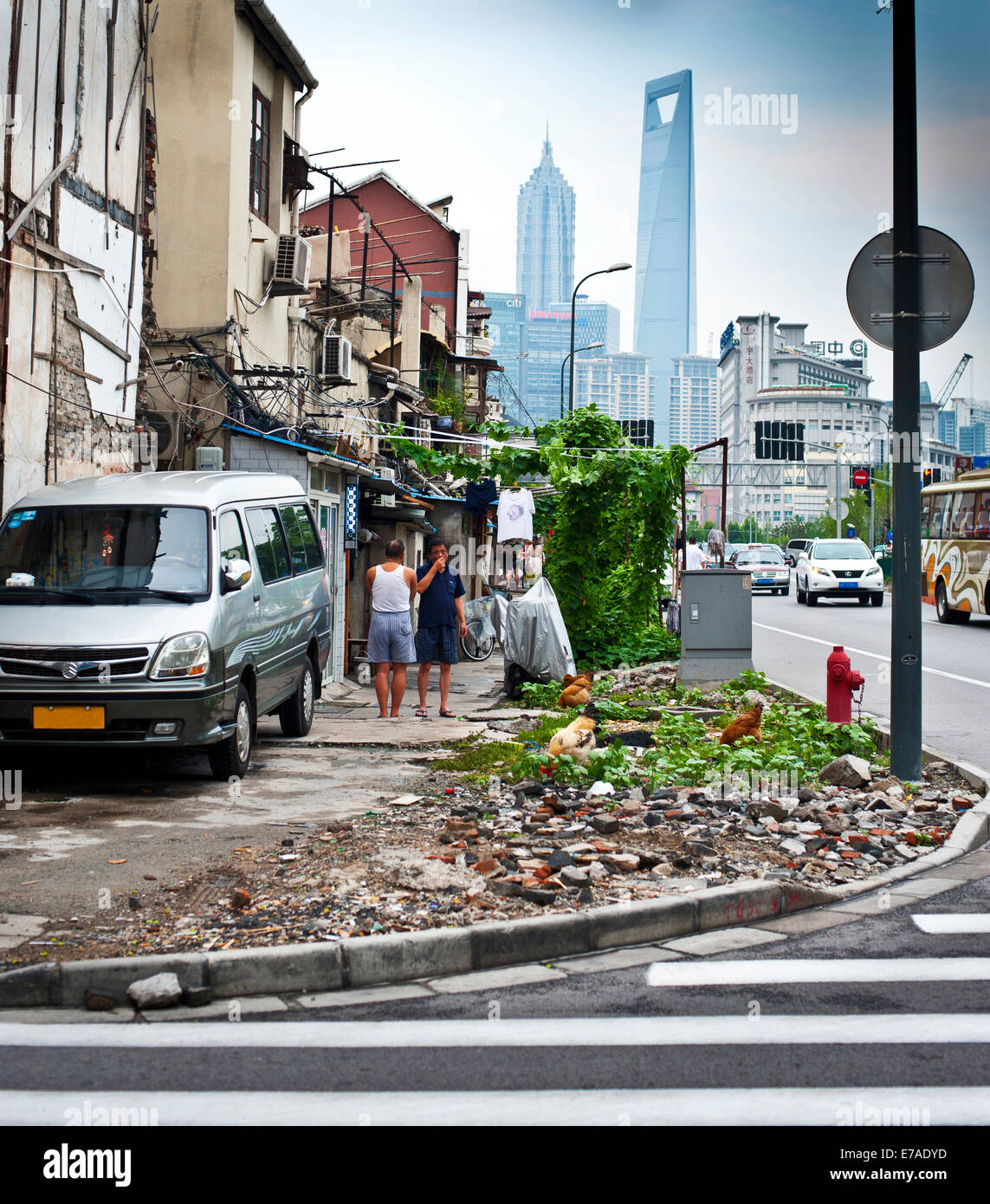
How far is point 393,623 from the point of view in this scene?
13070 millimetres

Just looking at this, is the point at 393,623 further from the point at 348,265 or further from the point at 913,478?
the point at 348,265

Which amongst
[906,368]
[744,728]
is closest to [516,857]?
[744,728]

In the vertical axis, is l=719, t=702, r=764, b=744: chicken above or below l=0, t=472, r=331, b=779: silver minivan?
below

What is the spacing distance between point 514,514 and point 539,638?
5.06 meters

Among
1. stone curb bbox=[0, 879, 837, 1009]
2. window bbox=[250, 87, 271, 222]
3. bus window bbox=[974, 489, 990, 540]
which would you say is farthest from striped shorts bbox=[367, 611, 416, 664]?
bus window bbox=[974, 489, 990, 540]

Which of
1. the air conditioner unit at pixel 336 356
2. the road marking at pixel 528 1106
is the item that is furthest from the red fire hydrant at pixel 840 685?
the air conditioner unit at pixel 336 356

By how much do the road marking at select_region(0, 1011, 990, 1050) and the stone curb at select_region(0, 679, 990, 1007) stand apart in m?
0.29

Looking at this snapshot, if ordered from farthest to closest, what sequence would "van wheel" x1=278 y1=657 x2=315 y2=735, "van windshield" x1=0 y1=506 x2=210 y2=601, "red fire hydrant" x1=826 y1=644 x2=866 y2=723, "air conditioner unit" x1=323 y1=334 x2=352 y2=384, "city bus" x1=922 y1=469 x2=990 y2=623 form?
"city bus" x1=922 y1=469 x2=990 y2=623
"air conditioner unit" x1=323 y1=334 x2=352 y2=384
"van wheel" x1=278 y1=657 x2=315 y2=735
"red fire hydrant" x1=826 y1=644 x2=866 y2=723
"van windshield" x1=0 y1=506 x2=210 y2=601

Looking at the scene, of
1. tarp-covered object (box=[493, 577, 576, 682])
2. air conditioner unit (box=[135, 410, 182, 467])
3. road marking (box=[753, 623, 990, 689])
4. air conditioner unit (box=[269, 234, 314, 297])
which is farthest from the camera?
air conditioner unit (box=[269, 234, 314, 297])

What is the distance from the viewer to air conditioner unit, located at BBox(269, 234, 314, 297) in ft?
56.3

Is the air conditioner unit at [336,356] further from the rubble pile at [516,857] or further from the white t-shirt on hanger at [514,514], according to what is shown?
the rubble pile at [516,857]

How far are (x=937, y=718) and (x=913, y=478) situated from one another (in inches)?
188

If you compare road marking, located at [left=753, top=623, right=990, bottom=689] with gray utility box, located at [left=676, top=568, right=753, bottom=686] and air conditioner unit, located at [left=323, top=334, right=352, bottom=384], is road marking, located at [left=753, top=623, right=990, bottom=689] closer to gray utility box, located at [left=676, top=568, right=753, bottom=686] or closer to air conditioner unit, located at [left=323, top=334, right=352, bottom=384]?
gray utility box, located at [left=676, top=568, right=753, bottom=686]

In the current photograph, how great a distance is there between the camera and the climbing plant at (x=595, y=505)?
670 inches
